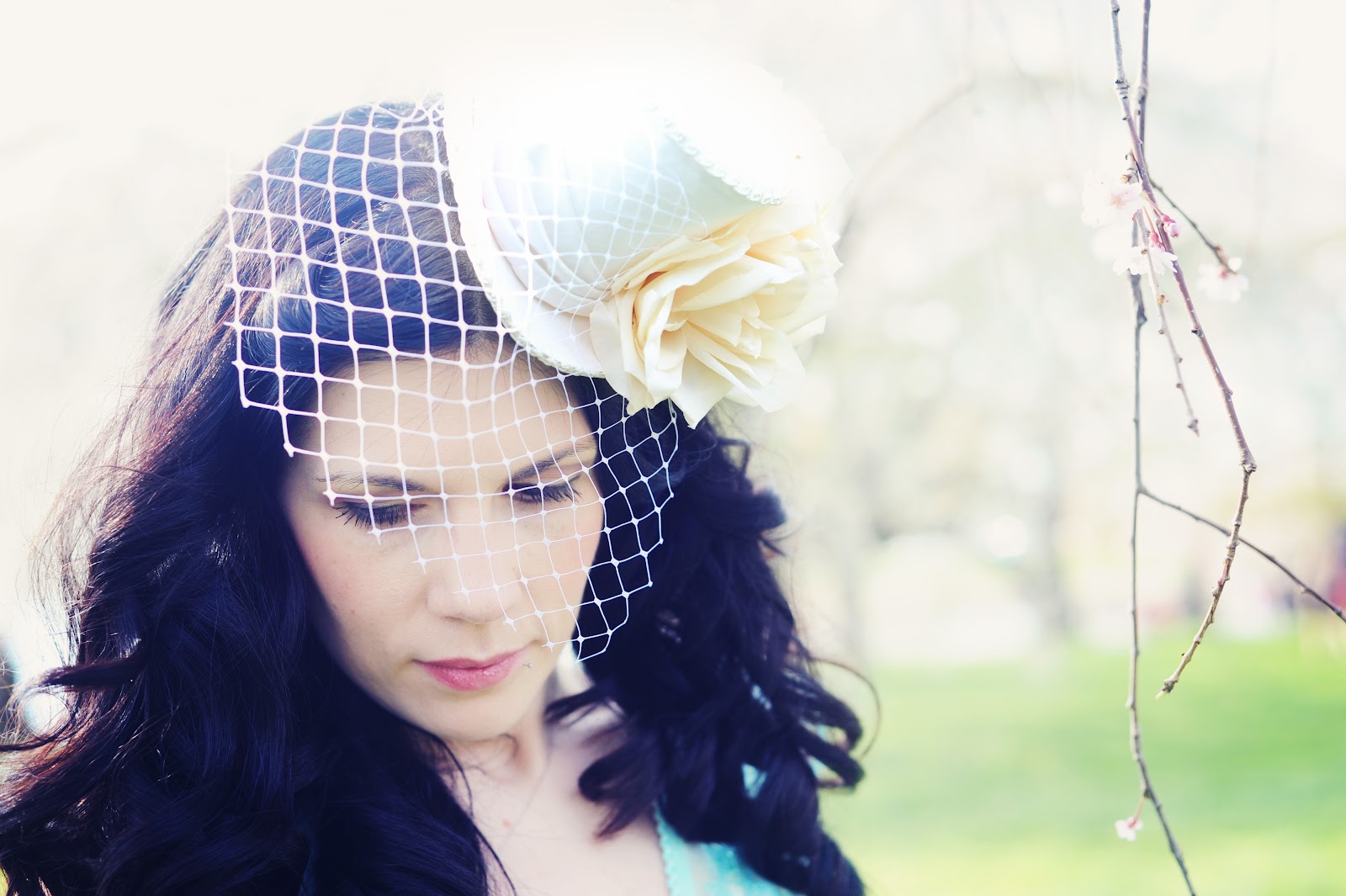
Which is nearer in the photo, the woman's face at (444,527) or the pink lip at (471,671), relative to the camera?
the woman's face at (444,527)

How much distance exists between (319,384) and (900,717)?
796 centimetres

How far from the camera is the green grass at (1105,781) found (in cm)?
534

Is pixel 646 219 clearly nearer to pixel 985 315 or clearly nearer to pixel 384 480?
pixel 384 480

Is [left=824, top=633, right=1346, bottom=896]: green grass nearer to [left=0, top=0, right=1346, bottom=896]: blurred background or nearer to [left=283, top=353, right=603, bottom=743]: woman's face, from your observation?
[left=0, top=0, right=1346, bottom=896]: blurred background

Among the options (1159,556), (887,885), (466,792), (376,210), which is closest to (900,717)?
(887,885)

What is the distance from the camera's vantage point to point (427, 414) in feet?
4.05

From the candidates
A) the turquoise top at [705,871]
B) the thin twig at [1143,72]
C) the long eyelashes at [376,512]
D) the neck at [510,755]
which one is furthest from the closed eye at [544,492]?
the thin twig at [1143,72]

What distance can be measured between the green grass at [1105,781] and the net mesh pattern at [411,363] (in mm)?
3330

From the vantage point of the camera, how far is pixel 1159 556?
16.0 m

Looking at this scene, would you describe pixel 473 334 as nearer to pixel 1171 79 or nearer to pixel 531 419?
pixel 531 419

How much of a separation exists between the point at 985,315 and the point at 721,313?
21.9 ft

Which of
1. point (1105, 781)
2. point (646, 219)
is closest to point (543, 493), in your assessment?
point (646, 219)

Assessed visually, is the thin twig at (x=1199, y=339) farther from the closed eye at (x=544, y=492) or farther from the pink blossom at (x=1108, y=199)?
the closed eye at (x=544, y=492)

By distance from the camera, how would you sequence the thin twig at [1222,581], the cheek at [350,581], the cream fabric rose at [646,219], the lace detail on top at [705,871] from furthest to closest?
the lace detail on top at [705,871]
the cheek at [350,581]
the cream fabric rose at [646,219]
the thin twig at [1222,581]
